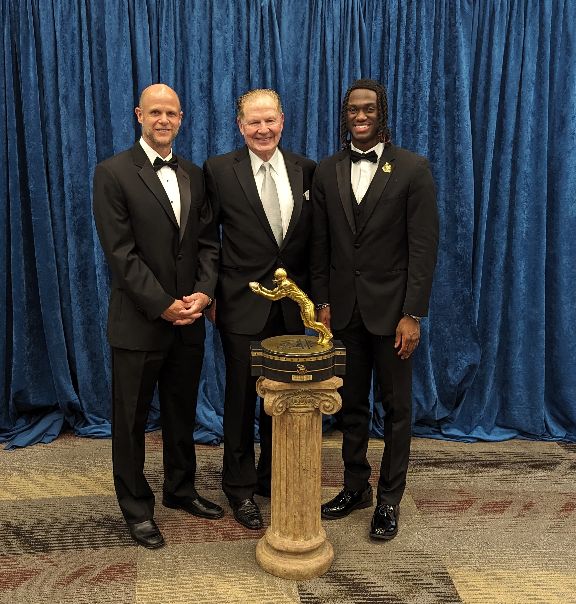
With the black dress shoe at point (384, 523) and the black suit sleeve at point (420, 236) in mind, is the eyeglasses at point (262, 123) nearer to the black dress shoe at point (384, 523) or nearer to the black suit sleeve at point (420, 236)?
the black suit sleeve at point (420, 236)

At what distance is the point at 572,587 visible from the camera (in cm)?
235

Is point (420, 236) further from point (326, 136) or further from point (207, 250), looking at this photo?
point (326, 136)

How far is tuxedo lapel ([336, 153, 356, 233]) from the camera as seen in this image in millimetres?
2559

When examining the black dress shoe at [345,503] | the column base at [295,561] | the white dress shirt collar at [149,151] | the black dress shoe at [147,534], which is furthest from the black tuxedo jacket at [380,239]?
the black dress shoe at [147,534]

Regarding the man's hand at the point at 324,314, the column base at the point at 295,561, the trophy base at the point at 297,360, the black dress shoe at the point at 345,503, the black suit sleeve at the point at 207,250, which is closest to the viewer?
the trophy base at the point at 297,360

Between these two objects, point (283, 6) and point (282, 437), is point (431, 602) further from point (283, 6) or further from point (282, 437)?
point (283, 6)

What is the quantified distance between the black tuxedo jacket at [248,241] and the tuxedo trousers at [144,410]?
0.25 m

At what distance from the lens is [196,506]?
2.83 metres

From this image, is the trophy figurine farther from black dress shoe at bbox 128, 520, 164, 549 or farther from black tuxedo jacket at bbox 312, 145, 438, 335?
black dress shoe at bbox 128, 520, 164, 549

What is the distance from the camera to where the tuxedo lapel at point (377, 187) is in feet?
8.23

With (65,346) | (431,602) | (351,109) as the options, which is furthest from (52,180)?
(431,602)

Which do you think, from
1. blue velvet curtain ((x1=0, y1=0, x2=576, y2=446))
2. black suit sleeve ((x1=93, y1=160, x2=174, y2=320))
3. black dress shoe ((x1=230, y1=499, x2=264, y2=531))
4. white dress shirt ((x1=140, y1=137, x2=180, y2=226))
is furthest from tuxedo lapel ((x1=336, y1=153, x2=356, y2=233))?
black dress shoe ((x1=230, y1=499, x2=264, y2=531))

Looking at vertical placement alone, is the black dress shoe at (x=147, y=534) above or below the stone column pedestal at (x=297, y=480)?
below

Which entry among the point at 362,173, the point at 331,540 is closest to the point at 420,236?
the point at 362,173
